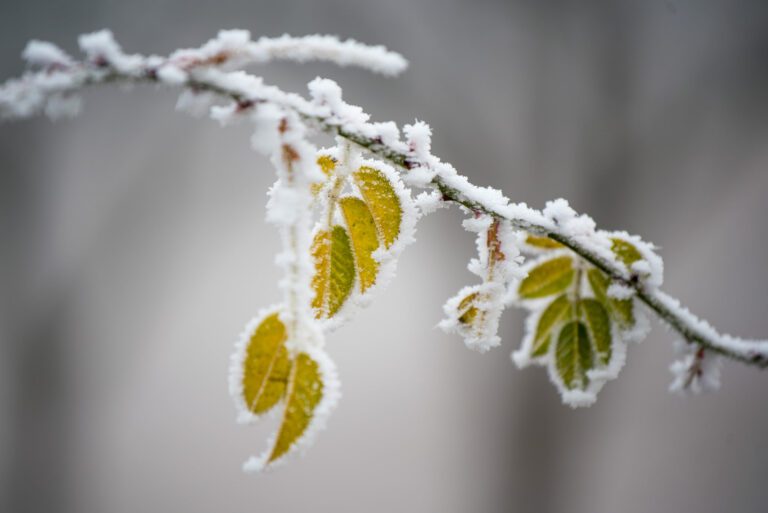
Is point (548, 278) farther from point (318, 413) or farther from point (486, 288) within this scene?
point (318, 413)

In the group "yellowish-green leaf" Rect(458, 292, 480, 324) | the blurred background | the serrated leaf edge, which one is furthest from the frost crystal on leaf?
the blurred background

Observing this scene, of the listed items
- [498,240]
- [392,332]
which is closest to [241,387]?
[498,240]

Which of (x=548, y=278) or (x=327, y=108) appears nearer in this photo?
(x=327, y=108)

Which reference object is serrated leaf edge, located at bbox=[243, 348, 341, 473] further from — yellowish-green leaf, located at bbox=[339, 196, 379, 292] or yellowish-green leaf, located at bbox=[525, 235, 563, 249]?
yellowish-green leaf, located at bbox=[525, 235, 563, 249]

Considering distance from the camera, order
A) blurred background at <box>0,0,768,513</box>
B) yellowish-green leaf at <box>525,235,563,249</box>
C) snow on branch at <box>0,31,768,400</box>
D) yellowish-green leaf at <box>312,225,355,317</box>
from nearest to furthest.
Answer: snow on branch at <box>0,31,768,400</box> → yellowish-green leaf at <box>312,225,355,317</box> → yellowish-green leaf at <box>525,235,563,249</box> → blurred background at <box>0,0,768,513</box>

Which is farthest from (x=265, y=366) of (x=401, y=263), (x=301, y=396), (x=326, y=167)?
(x=401, y=263)

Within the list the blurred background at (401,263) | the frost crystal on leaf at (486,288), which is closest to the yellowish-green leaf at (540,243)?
the frost crystal on leaf at (486,288)
